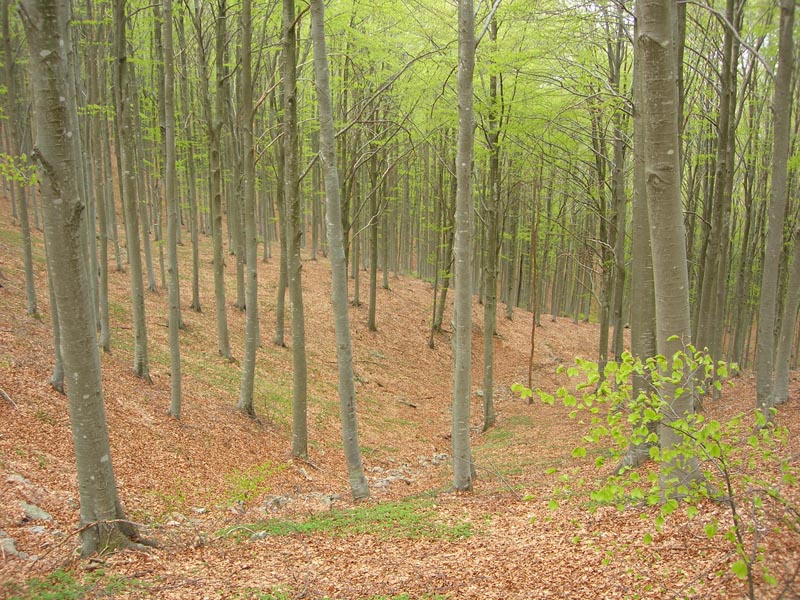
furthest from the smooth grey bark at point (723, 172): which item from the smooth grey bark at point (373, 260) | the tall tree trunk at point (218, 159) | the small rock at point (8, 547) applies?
the small rock at point (8, 547)

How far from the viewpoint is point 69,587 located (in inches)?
171

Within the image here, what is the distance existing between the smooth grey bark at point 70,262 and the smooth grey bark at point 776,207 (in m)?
8.82

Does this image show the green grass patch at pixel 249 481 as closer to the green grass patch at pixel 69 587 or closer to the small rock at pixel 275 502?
the small rock at pixel 275 502

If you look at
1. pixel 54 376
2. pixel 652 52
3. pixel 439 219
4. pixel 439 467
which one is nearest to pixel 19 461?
pixel 54 376

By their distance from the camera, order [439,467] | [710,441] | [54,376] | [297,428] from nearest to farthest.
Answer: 1. [710,441]
2. [54,376]
3. [297,428]
4. [439,467]

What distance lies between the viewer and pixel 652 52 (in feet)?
13.7

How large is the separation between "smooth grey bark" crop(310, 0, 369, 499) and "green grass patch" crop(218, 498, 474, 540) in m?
1.01

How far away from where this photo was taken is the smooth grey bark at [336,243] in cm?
730

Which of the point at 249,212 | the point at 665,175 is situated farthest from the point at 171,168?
the point at 665,175

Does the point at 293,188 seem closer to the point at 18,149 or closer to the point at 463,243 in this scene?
the point at 463,243

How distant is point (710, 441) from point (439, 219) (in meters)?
20.5

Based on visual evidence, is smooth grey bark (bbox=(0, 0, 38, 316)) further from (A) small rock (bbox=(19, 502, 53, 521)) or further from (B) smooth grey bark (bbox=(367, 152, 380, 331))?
(B) smooth grey bark (bbox=(367, 152, 380, 331))

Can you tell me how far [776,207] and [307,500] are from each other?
9644mm

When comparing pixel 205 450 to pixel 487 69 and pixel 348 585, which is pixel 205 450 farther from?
pixel 487 69
